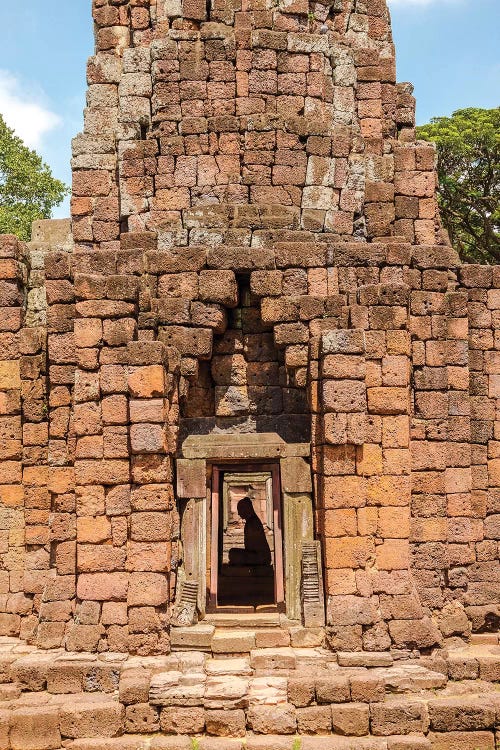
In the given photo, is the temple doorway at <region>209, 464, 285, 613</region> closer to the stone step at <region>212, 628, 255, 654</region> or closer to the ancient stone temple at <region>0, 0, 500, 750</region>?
the ancient stone temple at <region>0, 0, 500, 750</region>

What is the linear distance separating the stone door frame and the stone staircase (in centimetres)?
113

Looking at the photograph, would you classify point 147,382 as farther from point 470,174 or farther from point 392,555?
point 470,174

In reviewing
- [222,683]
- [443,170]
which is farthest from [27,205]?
[222,683]

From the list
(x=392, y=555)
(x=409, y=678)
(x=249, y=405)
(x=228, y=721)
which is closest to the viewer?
(x=228, y=721)

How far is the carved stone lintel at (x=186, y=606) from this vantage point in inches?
418

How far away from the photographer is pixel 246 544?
17.2 meters

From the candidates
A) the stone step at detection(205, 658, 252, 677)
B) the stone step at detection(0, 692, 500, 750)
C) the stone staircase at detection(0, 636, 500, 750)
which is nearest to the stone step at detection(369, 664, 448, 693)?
the stone staircase at detection(0, 636, 500, 750)

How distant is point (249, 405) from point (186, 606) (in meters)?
2.82

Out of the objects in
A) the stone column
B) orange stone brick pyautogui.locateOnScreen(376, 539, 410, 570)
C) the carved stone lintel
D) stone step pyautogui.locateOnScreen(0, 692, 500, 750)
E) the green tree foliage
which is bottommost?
stone step pyautogui.locateOnScreen(0, 692, 500, 750)

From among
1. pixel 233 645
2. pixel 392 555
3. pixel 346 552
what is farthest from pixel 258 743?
pixel 392 555

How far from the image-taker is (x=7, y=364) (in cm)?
1219

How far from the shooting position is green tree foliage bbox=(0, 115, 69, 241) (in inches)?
973

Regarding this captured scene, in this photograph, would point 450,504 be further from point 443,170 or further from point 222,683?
point 443,170

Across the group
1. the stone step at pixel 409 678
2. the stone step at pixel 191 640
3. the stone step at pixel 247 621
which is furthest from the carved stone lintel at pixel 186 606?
the stone step at pixel 409 678
